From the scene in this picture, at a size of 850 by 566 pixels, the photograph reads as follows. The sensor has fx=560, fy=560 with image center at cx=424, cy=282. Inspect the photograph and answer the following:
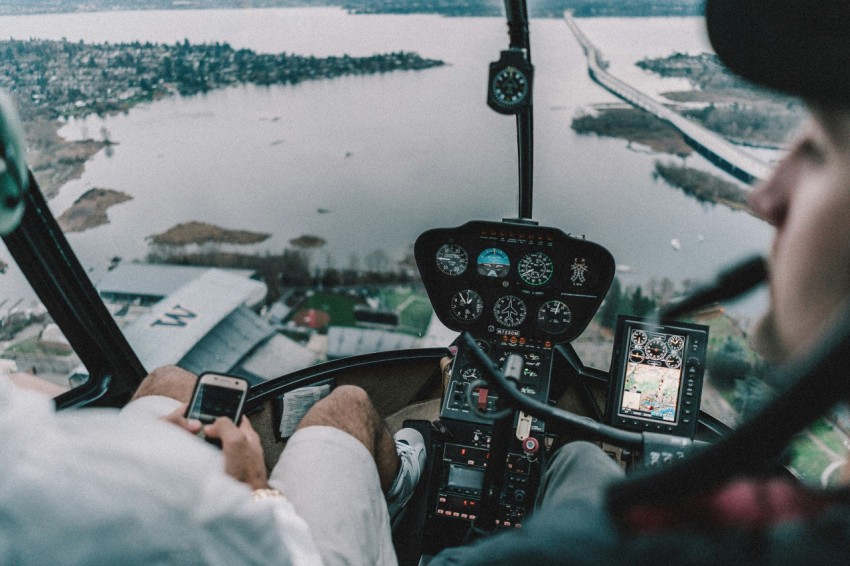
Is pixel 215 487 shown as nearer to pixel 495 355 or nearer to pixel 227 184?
pixel 495 355

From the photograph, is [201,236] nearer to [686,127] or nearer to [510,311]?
[510,311]

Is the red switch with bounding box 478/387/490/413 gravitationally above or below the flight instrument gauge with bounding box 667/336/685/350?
below

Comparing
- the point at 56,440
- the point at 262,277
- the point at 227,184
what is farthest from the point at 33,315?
the point at 227,184

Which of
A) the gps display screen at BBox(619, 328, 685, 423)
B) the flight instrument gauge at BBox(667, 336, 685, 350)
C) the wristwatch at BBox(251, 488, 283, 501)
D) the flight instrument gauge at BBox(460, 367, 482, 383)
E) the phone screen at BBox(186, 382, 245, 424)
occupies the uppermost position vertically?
the phone screen at BBox(186, 382, 245, 424)

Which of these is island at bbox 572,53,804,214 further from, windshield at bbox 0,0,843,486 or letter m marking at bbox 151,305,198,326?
letter m marking at bbox 151,305,198,326

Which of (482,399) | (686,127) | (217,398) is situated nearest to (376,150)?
(686,127)

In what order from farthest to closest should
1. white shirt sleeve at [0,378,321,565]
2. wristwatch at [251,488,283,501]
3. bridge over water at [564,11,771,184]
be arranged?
1. bridge over water at [564,11,771,184]
2. wristwatch at [251,488,283,501]
3. white shirt sleeve at [0,378,321,565]

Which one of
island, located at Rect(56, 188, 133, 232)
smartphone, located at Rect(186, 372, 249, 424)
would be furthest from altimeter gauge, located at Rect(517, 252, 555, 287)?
island, located at Rect(56, 188, 133, 232)
